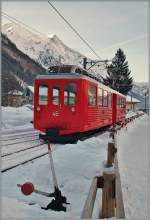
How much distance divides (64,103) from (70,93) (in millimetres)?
487

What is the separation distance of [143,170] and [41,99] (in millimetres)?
6442

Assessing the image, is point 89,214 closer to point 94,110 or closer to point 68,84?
point 68,84

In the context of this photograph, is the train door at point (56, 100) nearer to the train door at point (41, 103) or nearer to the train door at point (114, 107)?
the train door at point (41, 103)

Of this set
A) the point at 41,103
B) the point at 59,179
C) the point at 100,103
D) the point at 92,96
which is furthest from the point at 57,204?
the point at 100,103

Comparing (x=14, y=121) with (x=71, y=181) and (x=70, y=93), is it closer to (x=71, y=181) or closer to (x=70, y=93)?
(x=70, y=93)

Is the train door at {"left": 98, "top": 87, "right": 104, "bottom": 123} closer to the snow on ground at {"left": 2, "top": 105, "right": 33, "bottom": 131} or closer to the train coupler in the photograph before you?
the snow on ground at {"left": 2, "top": 105, "right": 33, "bottom": 131}

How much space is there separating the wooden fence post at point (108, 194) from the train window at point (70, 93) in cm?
1000

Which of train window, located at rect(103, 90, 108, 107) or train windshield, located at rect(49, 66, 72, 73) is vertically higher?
train windshield, located at rect(49, 66, 72, 73)

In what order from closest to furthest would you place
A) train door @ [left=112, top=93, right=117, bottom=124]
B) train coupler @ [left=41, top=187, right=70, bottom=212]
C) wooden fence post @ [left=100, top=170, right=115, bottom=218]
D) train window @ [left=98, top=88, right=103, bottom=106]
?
wooden fence post @ [left=100, top=170, right=115, bottom=218]
train coupler @ [left=41, top=187, right=70, bottom=212]
train window @ [left=98, top=88, right=103, bottom=106]
train door @ [left=112, top=93, right=117, bottom=124]

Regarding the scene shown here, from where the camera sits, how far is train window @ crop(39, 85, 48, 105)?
15.7 metres

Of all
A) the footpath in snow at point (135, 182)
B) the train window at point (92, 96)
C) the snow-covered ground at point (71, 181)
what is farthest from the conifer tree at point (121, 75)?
the snow-covered ground at point (71, 181)

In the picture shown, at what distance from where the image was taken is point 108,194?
5211mm

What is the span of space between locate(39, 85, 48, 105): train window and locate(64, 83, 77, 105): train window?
940 mm

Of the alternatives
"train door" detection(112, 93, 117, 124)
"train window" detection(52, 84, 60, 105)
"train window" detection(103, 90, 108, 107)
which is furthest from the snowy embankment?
"train door" detection(112, 93, 117, 124)
